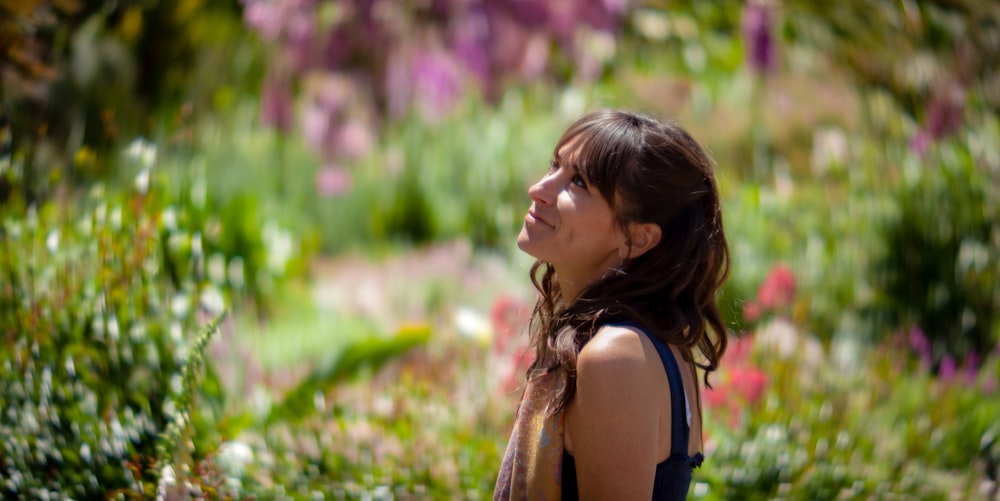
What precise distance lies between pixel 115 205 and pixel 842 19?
433 centimetres

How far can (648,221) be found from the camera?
1.76 metres

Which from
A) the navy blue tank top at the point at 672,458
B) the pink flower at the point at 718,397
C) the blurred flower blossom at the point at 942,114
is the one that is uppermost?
the blurred flower blossom at the point at 942,114

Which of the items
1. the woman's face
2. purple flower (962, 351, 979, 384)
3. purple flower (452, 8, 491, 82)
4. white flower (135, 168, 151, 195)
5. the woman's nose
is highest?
purple flower (452, 8, 491, 82)

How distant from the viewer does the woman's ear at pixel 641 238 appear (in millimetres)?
1761

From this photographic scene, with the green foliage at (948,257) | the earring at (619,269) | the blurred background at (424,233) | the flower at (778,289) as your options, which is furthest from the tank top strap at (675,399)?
the green foliage at (948,257)

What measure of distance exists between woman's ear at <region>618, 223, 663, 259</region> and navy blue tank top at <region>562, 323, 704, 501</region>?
151 millimetres

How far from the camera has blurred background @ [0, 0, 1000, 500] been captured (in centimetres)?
261

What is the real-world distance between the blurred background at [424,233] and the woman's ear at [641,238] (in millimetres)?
344

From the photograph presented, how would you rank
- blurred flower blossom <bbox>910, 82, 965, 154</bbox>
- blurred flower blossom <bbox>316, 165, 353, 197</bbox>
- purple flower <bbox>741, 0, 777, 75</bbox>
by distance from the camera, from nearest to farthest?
blurred flower blossom <bbox>910, 82, 965, 154</bbox>, blurred flower blossom <bbox>316, 165, 353, 197</bbox>, purple flower <bbox>741, 0, 777, 75</bbox>

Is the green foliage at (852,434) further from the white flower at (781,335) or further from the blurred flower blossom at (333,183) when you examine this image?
the blurred flower blossom at (333,183)

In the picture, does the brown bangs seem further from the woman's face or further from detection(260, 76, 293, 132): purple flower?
detection(260, 76, 293, 132): purple flower

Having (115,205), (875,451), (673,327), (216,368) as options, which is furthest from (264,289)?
(673,327)

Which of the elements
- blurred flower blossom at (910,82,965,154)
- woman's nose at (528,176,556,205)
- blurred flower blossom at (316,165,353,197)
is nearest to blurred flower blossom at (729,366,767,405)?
woman's nose at (528,176,556,205)

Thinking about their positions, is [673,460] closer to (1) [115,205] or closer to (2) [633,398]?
(2) [633,398]
